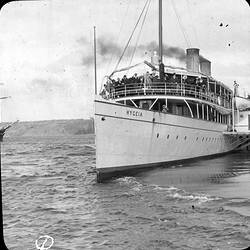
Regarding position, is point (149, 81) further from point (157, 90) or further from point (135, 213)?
point (135, 213)

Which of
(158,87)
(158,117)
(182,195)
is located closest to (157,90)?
A: (158,87)

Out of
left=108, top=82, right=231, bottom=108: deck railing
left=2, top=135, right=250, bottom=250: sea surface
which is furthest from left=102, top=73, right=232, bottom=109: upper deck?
left=2, top=135, right=250, bottom=250: sea surface

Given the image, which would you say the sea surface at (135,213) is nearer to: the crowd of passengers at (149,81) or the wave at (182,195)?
the wave at (182,195)

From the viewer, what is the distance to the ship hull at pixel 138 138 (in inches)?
560

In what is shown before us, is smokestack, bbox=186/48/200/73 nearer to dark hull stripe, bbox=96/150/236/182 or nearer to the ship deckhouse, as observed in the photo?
the ship deckhouse

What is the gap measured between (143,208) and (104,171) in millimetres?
5431

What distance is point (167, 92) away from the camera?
677 inches

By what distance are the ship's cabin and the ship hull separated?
779 mm

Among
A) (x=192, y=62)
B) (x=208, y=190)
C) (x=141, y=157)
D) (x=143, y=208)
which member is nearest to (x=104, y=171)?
(x=141, y=157)

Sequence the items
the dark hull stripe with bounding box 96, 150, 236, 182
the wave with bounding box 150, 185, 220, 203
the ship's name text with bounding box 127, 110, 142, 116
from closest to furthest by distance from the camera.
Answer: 1. the wave with bounding box 150, 185, 220, 203
2. the dark hull stripe with bounding box 96, 150, 236, 182
3. the ship's name text with bounding box 127, 110, 142, 116

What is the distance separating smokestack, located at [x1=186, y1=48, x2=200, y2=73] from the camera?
2055cm

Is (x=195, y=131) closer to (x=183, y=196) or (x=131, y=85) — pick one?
(x=131, y=85)

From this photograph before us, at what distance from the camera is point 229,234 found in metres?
6.59

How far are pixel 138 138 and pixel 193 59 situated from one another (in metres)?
7.43
